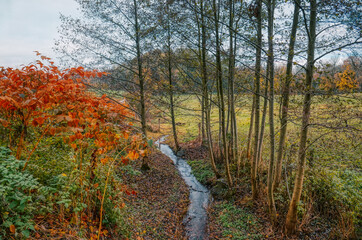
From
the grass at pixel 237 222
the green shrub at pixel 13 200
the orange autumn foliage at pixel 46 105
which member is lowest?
the grass at pixel 237 222

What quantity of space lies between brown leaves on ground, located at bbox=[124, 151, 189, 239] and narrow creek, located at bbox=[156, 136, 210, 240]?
8.9 inches

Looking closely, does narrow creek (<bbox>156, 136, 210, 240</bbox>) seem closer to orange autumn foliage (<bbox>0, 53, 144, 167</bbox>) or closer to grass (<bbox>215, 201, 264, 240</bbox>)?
grass (<bbox>215, 201, 264, 240</bbox>)

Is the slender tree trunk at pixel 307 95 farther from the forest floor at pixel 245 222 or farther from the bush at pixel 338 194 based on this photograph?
the bush at pixel 338 194

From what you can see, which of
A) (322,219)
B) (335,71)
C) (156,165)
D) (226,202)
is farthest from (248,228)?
(156,165)

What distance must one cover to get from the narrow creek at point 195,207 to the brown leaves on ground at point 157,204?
0.74 feet

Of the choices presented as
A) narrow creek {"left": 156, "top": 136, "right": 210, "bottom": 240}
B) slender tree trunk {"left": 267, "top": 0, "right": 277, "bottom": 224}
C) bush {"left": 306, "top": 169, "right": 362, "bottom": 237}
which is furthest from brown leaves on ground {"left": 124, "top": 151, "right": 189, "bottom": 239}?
bush {"left": 306, "top": 169, "right": 362, "bottom": 237}

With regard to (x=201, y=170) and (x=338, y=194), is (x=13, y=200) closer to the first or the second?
(x=338, y=194)

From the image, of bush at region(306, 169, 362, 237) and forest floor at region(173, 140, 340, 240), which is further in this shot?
forest floor at region(173, 140, 340, 240)

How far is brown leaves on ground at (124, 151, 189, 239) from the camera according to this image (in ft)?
17.0

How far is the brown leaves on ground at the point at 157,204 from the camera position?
518cm

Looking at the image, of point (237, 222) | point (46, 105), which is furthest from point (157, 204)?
point (46, 105)

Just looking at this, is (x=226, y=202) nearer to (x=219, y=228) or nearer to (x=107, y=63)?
(x=219, y=228)

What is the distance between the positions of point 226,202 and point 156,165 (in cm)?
423

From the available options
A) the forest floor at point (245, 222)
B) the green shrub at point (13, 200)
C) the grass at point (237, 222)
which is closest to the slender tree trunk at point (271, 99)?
the forest floor at point (245, 222)
